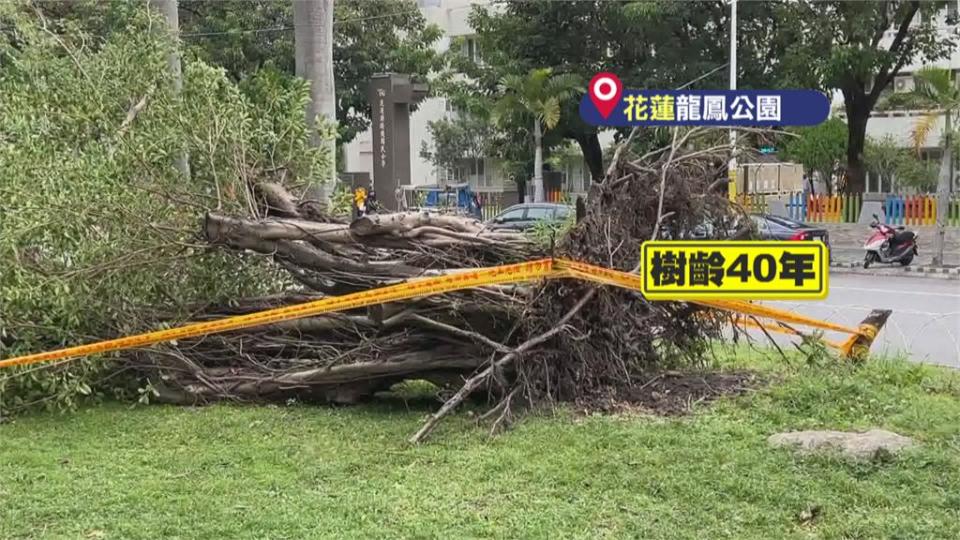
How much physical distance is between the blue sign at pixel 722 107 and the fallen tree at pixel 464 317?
1223 millimetres

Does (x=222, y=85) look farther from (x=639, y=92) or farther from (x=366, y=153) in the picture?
(x=366, y=153)

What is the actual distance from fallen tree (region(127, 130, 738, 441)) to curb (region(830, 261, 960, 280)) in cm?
1250

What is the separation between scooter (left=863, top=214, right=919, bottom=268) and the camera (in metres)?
18.8

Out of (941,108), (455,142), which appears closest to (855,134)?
(941,108)

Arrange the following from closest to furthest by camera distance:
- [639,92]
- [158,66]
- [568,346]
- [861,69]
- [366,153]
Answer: [639,92]
[568,346]
[158,66]
[861,69]
[366,153]

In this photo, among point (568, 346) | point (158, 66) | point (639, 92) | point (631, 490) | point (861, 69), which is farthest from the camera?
point (861, 69)

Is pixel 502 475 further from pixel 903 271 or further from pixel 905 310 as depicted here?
pixel 903 271

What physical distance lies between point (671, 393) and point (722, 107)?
2037 mm

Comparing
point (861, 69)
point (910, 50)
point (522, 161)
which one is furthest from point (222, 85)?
point (522, 161)

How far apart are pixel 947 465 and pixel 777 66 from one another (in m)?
20.0

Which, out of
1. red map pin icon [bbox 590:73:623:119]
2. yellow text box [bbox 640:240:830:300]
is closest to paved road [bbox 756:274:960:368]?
yellow text box [bbox 640:240:830:300]

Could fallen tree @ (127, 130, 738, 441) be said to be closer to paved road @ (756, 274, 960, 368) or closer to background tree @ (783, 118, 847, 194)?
paved road @ (756, 274, 960, 368)

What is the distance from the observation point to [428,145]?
142 ft

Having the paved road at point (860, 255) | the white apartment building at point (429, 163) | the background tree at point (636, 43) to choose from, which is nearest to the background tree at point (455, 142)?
the white apartment building at point (429, 163)
